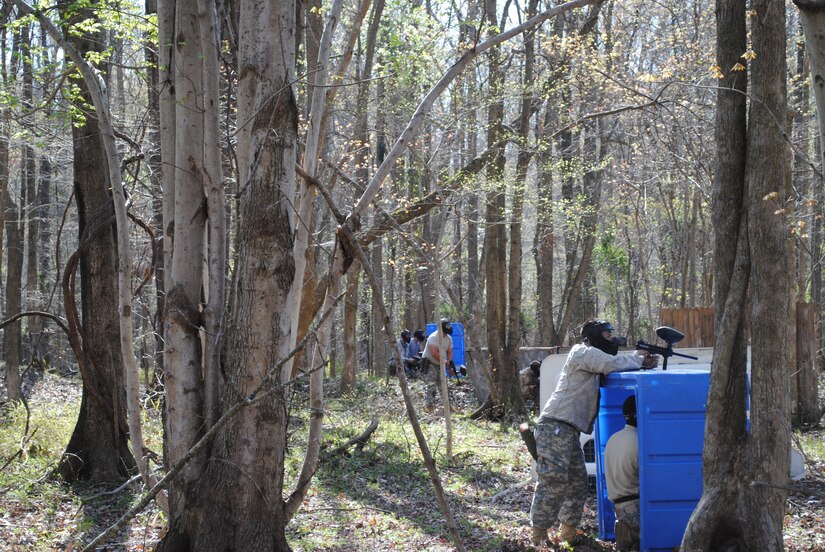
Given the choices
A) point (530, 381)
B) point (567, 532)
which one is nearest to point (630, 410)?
point (567, 532)

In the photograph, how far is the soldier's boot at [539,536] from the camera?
6.53 metres

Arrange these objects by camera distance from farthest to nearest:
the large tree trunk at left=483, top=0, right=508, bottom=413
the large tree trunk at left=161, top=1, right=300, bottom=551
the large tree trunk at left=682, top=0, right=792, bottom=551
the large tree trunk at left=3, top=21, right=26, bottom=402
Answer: the large tree trunk at left=3, top=21, right=26, bottom=402
the large tree trunk at left=483, top=0, right=508, bottom=413
the large tree trunk at left=682, top=0, right=792, bottom=551
the large tree trunk at left=161, top=1, right=300, bottom=551

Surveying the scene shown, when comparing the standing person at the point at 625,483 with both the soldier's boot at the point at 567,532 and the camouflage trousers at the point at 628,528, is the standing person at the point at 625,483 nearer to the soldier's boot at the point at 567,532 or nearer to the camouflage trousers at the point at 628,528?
the camouflage trousers at the point at 628,528

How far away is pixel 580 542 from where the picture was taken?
22.3 ft

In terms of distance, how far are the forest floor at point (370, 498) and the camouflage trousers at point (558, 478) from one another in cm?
30

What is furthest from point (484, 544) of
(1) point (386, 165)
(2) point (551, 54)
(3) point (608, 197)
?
(3) point (608, 197)

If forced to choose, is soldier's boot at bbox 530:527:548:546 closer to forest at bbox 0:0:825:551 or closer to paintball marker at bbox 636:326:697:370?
forest at bbox 0:0:825:551

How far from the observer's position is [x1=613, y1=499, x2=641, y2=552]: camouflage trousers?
243 inches

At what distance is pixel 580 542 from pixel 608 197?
21.4 m

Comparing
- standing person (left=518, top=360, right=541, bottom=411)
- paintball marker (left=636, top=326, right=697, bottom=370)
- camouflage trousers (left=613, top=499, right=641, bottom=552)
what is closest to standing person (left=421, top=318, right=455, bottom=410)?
standing person (left=518, top=360, right=541, bottom=411)

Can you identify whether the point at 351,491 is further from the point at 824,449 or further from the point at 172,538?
the point at 824,449

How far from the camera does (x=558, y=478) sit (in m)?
6.54

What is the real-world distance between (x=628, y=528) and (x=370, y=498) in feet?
9.93

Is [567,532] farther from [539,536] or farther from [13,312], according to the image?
[13,312]
